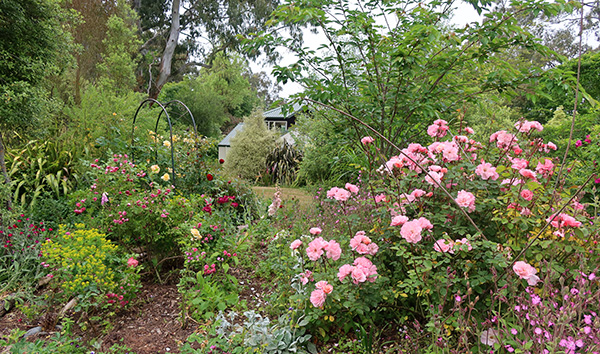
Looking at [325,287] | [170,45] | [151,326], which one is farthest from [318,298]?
[170,45]

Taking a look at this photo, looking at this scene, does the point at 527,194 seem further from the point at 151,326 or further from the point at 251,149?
the point at 251,149

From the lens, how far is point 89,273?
6.64ft

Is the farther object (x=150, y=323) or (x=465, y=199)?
(x=150, y=323)

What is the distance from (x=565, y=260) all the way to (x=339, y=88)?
2.16 metres

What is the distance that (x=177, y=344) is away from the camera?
186 centimetres

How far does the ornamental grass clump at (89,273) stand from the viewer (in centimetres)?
198

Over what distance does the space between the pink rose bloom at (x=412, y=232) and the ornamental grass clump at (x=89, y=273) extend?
1.70 m

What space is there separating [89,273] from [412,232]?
183 cm

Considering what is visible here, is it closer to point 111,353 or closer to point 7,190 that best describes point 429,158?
point 111,353

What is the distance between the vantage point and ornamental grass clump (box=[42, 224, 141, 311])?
1.98 metres

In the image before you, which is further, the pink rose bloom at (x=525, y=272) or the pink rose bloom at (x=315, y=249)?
the pink rose bloom at (x=315, y=249)

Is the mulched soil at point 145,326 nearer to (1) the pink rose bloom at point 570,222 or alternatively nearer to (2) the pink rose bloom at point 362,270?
(2) the pink rose bloom at point 362,270

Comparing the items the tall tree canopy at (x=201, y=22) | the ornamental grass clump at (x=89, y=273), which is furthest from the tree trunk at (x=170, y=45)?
the ornamental grass clump at (x=89, y=273)

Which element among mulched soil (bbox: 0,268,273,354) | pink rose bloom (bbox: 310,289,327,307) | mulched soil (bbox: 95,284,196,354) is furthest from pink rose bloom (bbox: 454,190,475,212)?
mulched soil (bbox: 95,284,196,354)
